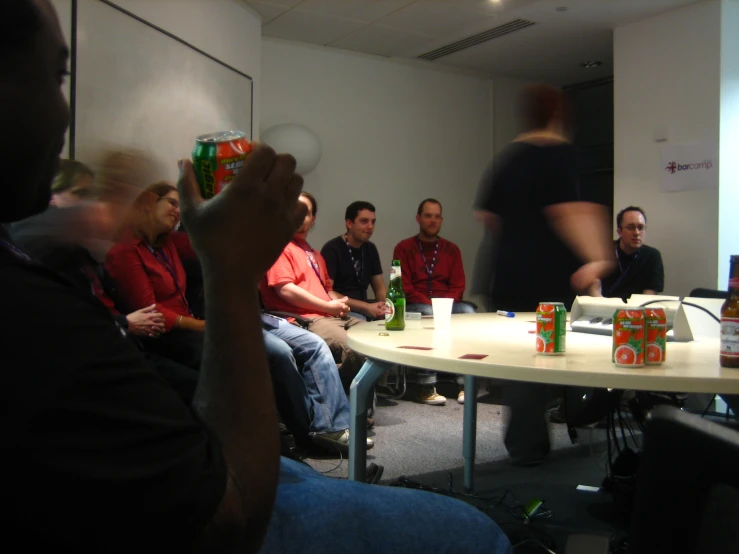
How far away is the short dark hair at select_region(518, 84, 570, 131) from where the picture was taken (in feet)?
8.43

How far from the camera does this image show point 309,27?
517 cm

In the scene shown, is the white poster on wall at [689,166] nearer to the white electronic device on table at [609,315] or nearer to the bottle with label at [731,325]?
the white electronic device on table at [609,315]

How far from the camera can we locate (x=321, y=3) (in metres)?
4.67

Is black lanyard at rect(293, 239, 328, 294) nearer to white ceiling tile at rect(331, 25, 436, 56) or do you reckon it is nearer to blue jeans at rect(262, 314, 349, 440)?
blue jeans at rect(262, 314, 349, 440)

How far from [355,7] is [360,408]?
3889 millimetres

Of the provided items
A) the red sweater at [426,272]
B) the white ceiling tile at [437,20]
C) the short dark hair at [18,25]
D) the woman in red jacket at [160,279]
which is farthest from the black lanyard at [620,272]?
the short dark hair at [18,25]

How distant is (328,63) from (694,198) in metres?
3.18

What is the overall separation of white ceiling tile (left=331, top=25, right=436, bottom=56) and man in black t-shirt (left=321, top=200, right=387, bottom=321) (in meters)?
1.69

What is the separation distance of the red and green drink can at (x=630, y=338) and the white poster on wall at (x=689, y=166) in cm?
386

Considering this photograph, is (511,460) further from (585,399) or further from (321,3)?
(321,3)

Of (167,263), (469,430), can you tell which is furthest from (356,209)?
(469,430)

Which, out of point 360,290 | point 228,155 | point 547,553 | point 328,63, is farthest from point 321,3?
point 228,155

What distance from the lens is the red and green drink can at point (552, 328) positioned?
1.44 meters

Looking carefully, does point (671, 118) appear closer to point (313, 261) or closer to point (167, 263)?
point (313, 261)
